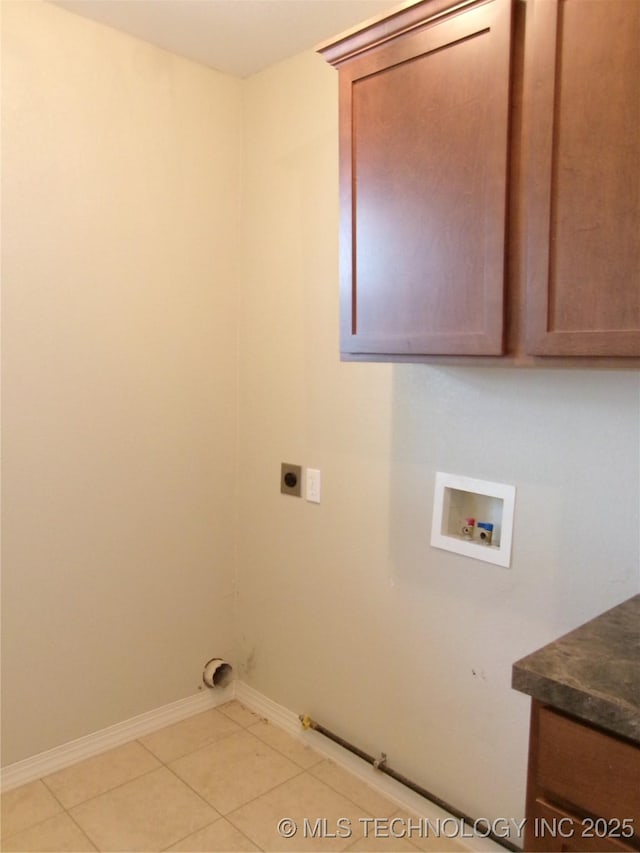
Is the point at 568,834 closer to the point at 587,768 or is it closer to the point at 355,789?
the point at 587,768

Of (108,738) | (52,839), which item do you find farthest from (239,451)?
(52,839)

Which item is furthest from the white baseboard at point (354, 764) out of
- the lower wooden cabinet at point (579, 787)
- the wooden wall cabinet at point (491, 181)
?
the wooden wall cabinet at point (491, 181)

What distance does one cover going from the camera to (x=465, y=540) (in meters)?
1.93

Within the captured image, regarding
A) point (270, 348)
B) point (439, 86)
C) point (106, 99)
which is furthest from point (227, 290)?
point (439, 86)

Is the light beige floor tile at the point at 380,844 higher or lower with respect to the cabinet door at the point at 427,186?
lower

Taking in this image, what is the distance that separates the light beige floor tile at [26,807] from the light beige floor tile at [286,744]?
0.74 metres

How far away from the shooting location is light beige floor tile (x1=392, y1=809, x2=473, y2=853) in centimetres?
193

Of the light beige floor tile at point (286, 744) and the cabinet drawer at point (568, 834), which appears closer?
the cabinet drawer at point (568, 834)

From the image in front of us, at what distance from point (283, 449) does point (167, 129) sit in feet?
4.07

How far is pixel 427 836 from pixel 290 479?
1.23 metres

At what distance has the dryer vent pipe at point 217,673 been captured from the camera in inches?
105

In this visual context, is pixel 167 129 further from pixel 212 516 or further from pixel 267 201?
pixel 212 516

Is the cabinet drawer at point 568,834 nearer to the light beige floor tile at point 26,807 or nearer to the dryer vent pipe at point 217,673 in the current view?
the light beige floor tile at point 26,807

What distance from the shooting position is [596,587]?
5.41 ft
